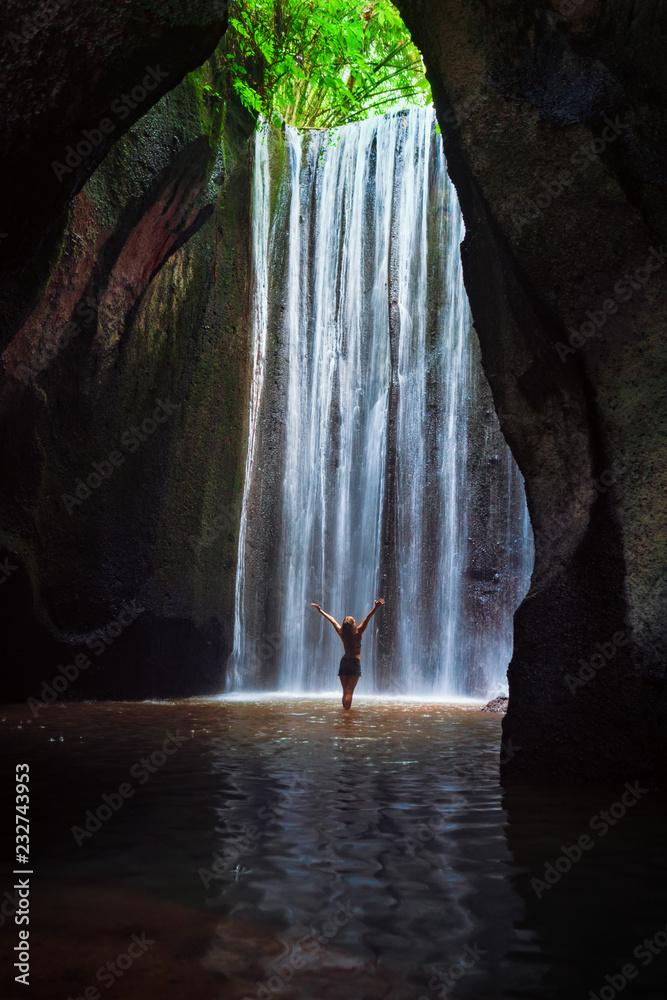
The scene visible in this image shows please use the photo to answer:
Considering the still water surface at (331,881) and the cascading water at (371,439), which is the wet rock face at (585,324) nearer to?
the still water surface at (331,881)

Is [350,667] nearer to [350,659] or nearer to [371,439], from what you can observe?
[350,659]

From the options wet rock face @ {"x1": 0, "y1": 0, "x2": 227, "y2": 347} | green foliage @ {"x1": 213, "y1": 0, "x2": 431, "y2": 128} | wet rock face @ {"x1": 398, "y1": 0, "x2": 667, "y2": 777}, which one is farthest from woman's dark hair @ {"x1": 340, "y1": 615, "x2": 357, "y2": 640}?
green foliage @ {"x1": 213, "y1": 0, "x2": 431, "y2": 128}

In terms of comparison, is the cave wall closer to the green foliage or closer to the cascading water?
the green foliage

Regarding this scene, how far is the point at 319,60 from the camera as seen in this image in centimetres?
1656

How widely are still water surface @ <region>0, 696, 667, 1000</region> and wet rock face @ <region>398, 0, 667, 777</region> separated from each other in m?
0.61

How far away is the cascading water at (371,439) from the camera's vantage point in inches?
641

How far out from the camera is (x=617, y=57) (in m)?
6.19

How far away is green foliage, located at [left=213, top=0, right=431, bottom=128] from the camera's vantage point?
1445 cm

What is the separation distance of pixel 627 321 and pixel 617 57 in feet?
6.46

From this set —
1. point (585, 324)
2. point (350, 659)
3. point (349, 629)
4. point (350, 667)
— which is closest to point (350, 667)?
point (350, 667)

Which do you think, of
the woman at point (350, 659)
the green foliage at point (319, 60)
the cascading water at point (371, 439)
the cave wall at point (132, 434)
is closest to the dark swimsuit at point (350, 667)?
the woman at point (350, 659)

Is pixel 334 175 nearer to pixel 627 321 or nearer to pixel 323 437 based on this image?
pixel 323 437

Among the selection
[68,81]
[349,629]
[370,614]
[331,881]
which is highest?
[68,81]

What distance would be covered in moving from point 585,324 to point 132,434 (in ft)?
27.4
